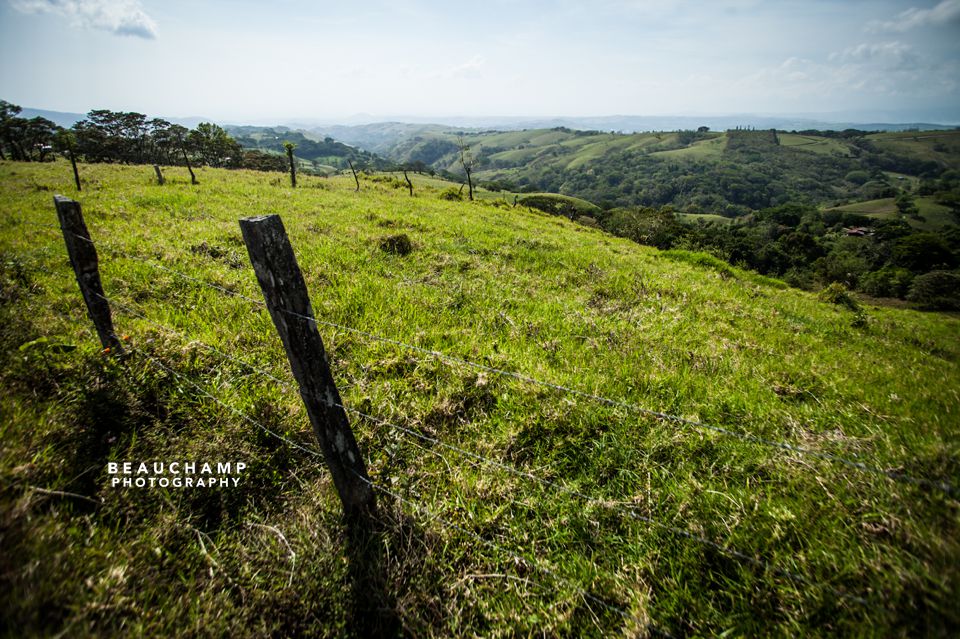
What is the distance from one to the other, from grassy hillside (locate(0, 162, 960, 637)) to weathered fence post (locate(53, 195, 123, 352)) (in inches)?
16.0

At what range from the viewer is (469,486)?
11.3ft

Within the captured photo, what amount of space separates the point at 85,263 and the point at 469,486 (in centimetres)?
529

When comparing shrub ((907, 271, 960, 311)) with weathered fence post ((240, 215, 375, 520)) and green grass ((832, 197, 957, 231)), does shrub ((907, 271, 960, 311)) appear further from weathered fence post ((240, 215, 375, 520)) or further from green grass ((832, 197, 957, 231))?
green grass ((832, 197, 957, 231))

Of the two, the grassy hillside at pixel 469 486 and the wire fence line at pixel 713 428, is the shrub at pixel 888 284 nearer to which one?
the grassy hillside at pixel 469 486

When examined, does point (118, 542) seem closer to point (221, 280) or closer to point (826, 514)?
point (826, 514)

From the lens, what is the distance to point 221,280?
7.71 metres

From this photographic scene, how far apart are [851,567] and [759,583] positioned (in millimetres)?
567

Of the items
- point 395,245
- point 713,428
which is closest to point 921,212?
point 395,245

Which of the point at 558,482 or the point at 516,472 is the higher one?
the point at 516,472

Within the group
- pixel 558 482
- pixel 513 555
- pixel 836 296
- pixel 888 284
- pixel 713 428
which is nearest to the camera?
pixel 713 428

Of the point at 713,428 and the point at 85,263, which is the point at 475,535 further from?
the point at 85,263

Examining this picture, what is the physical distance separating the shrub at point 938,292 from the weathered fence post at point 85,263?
145 feet

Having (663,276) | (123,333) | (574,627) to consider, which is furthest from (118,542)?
(663,276)

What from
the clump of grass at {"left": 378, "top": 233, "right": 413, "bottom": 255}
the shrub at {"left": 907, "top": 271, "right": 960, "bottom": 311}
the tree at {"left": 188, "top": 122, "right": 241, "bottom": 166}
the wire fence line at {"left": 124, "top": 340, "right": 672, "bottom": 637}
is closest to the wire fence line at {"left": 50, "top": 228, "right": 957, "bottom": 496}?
the wire fence line at {"left": 124, "top": 340, "right": 672, "bottom": 637}
